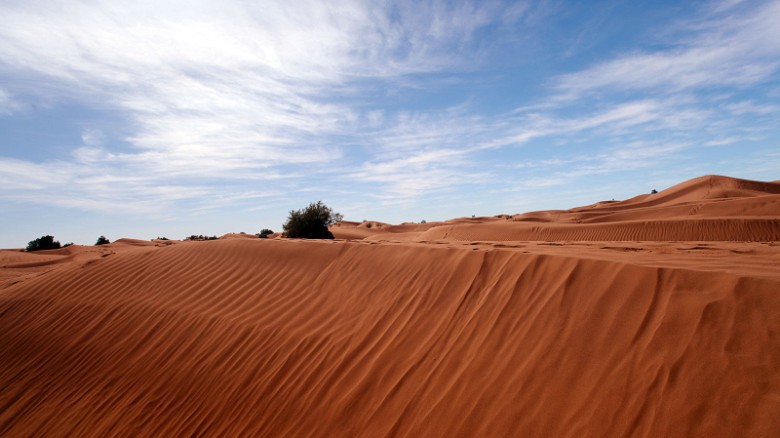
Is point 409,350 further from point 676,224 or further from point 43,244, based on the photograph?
point 43,244

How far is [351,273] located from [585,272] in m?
3.42

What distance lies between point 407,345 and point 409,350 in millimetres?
91

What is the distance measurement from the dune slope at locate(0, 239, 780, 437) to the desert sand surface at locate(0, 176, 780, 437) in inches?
0.7

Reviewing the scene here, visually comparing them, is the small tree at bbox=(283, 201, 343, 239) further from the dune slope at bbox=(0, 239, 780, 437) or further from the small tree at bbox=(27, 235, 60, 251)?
the small tree at bbox=(27, 235, 60, 251)

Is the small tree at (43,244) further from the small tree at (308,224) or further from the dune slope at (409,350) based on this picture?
the dune slope at (409,350)

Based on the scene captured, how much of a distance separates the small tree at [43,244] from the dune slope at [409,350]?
88.0ft

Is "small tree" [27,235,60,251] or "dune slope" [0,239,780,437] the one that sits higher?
"small tree" [27,235,60,251]

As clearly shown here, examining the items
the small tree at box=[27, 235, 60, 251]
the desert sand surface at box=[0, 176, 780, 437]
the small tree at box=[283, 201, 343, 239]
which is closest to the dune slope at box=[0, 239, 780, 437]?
the desert sand surface at box=[0, 176, 780, 437]

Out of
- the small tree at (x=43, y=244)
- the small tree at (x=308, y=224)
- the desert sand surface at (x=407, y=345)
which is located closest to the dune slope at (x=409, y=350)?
the desert sand surface at (x=407, y=345)

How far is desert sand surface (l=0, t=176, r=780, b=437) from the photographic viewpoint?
2736mm

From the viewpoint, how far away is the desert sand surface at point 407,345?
2736 millimetres

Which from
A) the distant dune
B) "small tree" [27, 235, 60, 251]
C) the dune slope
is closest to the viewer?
the dune slope

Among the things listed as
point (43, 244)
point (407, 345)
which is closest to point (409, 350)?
point (407, 345)

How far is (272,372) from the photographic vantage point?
4.68 metres
